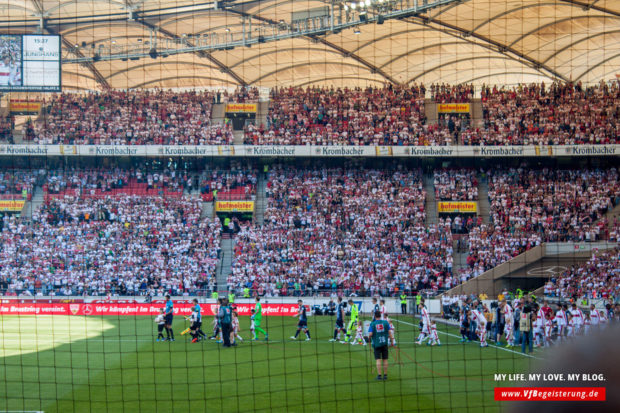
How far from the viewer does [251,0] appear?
3198 centimetres

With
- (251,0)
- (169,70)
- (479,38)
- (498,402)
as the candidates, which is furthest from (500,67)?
(498,402)

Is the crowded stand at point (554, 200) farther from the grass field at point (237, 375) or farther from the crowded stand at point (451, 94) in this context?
the grass field at point (237, 375)

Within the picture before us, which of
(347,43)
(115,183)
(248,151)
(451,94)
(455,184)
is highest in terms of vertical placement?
(347,43)

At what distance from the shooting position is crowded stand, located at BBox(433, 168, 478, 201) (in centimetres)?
3712

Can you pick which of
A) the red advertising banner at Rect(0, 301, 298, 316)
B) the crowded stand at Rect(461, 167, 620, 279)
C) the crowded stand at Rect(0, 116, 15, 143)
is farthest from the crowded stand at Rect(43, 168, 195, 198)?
the crowded stand at Rect(461, 167, 620, 279)

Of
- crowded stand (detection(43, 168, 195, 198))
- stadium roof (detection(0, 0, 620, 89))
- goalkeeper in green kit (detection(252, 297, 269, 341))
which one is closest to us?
goalkeeper in green kit (detection(252, 297, 269, 341))

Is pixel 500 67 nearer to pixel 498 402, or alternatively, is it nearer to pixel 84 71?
pixel 84 71

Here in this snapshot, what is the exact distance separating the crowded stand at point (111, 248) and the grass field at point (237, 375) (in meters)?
9.96

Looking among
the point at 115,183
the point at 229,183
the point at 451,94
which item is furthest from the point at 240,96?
the point at 451,94

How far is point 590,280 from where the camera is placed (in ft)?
93.7

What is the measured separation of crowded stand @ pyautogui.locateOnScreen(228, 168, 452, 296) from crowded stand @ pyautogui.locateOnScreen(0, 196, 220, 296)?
7.48ft

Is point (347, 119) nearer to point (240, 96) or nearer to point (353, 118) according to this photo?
point (353, 118)

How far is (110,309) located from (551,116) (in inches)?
986

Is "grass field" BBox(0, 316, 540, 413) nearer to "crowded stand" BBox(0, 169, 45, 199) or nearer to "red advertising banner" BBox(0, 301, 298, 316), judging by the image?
"red advertising banner" BBox(0, 301, 298, 316)
